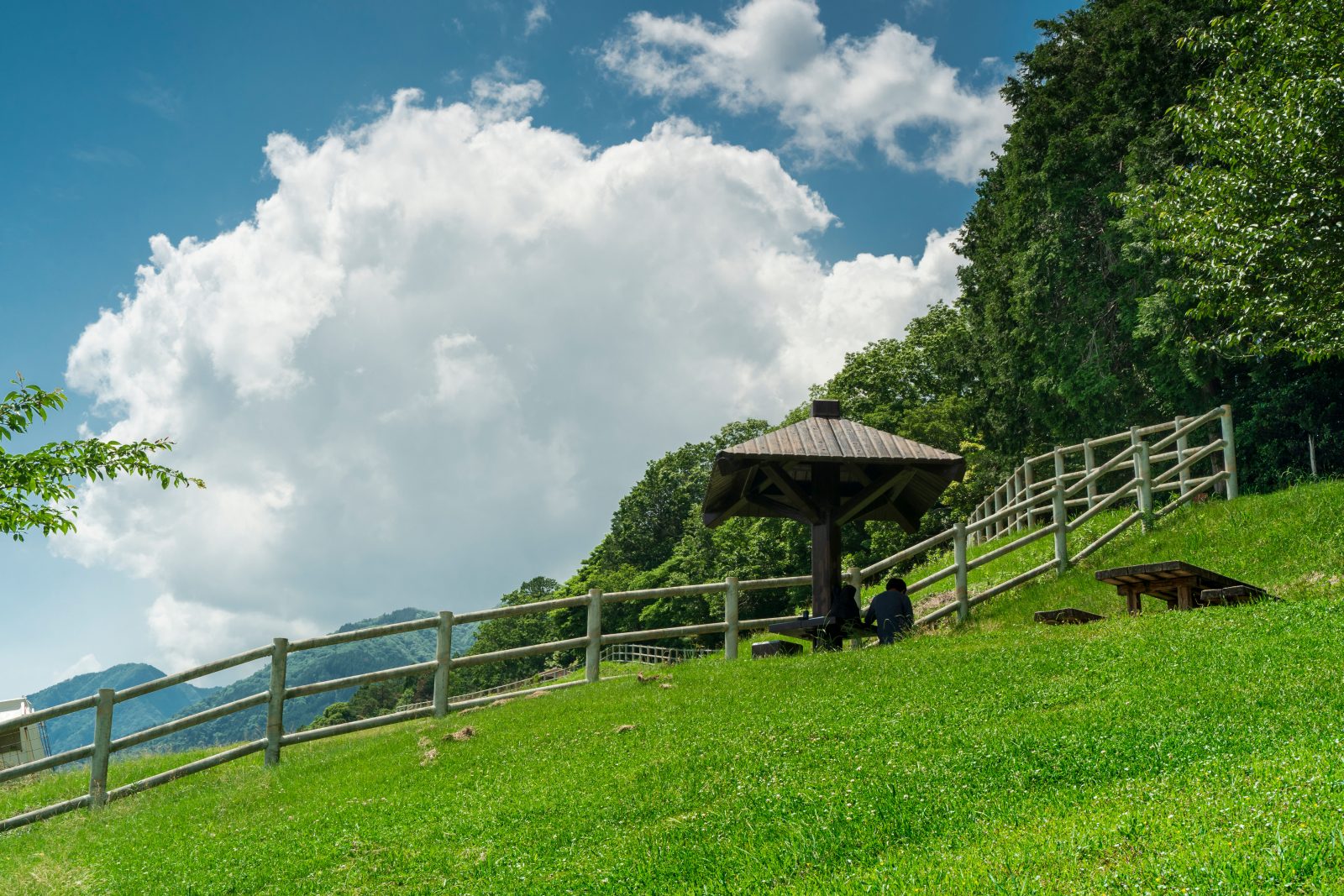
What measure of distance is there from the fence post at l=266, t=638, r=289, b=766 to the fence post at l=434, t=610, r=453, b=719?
2.02 meters

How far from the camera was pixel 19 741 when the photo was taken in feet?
74.5

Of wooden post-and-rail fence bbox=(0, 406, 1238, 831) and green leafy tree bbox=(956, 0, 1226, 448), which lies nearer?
wooden post-and-rail fence bbox=(0, 406, 1238, 831)

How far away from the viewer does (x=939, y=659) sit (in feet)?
Result: 38.2

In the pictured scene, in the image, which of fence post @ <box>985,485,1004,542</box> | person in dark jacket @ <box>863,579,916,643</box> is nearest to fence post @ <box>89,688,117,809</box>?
person in dark jacket @ <box>863,579,916,643</box>

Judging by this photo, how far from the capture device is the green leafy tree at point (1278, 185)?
15789 mm

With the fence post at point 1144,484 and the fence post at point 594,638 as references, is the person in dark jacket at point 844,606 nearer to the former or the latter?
the fence post at point 594,638

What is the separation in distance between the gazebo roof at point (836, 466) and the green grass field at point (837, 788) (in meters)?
2.33

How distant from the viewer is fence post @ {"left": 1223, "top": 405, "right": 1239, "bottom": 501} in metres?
19.3

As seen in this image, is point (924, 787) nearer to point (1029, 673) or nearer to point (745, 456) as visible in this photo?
point (1029, 673)

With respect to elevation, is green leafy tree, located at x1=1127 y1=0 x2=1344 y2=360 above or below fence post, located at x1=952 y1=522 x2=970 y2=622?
above

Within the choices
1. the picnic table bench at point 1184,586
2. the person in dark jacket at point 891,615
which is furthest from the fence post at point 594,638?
the picnic table bench at point 1184,586

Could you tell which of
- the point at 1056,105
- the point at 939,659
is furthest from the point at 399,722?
the point at 1056,105

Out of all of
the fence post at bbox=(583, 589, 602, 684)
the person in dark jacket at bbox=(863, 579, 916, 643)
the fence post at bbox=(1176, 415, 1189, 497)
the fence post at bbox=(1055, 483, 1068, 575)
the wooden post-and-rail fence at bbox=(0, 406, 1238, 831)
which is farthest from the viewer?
the fence post at bbox=(1176, 415, 1189, 497)

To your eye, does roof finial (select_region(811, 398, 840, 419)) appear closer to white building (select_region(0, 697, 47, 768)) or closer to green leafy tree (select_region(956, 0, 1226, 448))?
green leafy tree (select_region(956, 0, 1226, 448))
